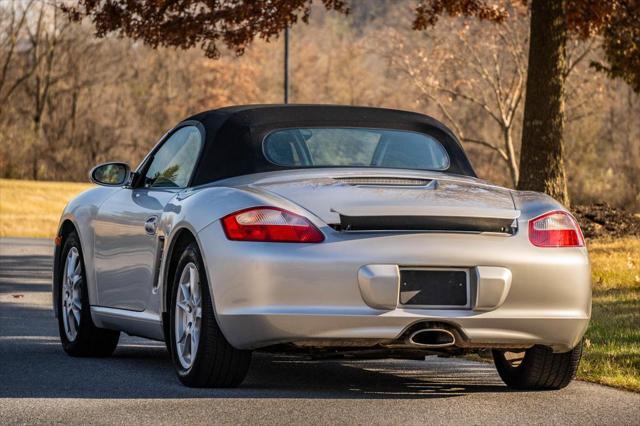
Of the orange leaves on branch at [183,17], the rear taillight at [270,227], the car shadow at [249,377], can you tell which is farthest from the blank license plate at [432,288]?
the orange leaves on branch at [183,17]

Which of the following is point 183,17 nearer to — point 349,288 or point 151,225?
point 151,225

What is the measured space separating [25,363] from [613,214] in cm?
1405

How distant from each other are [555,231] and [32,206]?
42.1 m

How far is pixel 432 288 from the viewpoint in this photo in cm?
671

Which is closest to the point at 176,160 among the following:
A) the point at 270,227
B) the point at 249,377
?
the point at 249,377

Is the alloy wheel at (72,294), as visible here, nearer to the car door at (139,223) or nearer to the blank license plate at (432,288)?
the car door at (139,223)

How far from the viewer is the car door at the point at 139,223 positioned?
8094 millimetres

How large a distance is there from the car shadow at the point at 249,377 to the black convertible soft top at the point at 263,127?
1.21 m

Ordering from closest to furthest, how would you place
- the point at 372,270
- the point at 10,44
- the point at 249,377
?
the point at 372,270, the point at 249,377, the point at 10,44

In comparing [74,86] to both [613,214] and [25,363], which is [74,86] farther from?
[25,363]

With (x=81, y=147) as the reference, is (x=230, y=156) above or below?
above

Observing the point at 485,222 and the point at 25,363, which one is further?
the point at 25,363

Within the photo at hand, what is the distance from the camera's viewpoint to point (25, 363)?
28.7 feet

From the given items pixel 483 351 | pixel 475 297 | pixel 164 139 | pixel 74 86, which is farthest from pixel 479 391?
pixel 74 86
